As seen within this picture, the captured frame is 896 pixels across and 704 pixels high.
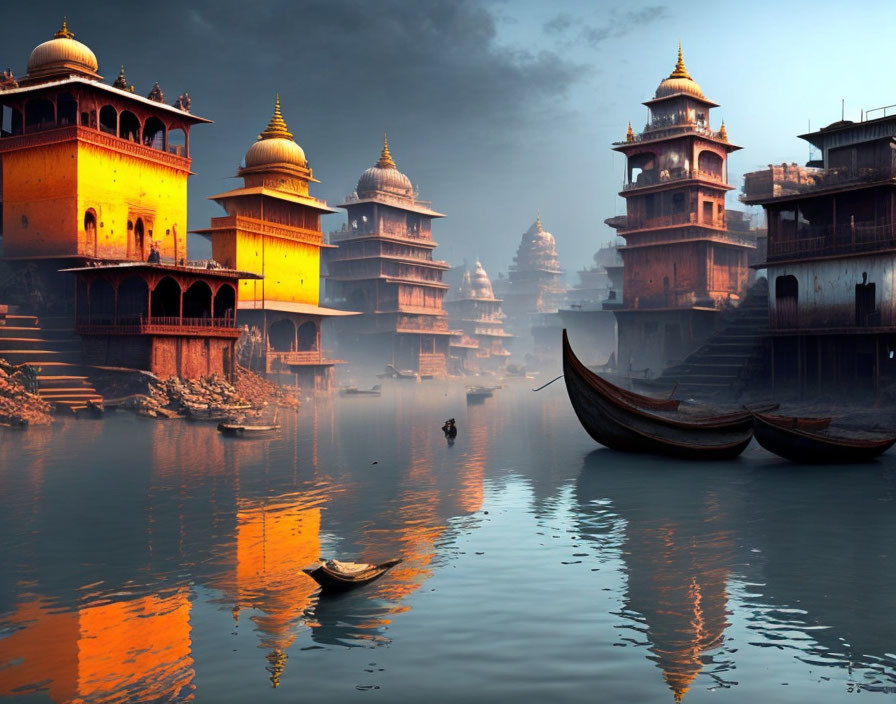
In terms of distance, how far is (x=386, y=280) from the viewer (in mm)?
74625

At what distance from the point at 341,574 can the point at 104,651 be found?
307 cm

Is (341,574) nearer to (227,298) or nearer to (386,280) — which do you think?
(227,298)

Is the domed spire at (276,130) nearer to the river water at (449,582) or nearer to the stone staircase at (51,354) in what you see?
the stone staircase at (51,354)

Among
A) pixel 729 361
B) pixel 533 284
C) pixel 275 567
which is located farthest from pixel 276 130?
pixel 533 284

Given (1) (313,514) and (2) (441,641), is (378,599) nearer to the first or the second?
(2) (441,641)

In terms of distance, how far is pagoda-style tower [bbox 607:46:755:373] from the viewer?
179 feet

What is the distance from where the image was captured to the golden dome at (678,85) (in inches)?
2234

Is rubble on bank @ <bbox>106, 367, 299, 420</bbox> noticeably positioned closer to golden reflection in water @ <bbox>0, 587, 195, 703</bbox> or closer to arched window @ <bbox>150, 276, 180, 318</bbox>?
arched window @ <bbox>150, 276, 180, 318</bbox>

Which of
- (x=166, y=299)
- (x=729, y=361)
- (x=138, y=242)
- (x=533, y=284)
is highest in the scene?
(x=533, y=284)

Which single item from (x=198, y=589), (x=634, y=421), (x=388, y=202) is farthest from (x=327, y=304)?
(x=198, y=589)

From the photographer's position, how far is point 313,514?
57.9 feet

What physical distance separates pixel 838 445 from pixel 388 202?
56946 mm

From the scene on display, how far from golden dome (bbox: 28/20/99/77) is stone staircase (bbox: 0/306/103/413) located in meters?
13.3

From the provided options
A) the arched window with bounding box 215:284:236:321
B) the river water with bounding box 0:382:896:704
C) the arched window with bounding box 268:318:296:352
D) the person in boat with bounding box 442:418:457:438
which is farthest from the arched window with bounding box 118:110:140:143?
the river water with bounding box 0:382:896:704
